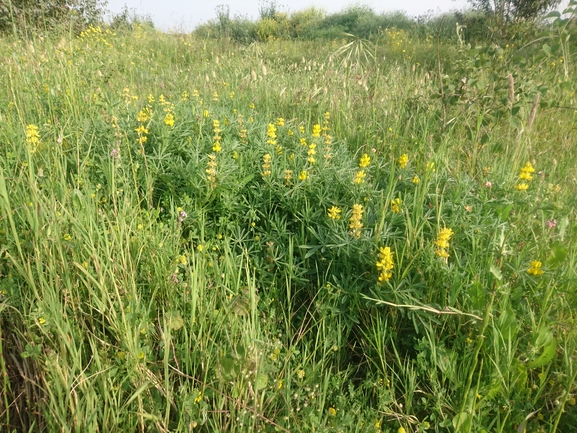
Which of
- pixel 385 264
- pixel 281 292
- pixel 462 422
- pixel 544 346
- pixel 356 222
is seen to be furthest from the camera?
pixel 281 292

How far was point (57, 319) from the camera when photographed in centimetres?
120

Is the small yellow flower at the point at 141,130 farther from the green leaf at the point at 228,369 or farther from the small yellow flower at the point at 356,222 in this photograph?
the green leaf at the point at 228,369

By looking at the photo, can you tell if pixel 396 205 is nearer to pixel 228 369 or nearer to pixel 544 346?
pixel 544 346

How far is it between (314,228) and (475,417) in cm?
100

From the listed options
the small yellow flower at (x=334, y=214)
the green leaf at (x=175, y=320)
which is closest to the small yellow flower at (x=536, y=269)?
the small yellow flower at (x=334, y=214)

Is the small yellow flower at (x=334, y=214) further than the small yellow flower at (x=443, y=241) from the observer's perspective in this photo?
Yes

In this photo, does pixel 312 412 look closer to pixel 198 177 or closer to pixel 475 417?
pixel 475 417

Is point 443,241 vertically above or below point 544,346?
above

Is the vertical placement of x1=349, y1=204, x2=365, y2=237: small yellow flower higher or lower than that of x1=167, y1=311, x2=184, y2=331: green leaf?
higher

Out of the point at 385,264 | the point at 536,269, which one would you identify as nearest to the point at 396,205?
the point at 385,264

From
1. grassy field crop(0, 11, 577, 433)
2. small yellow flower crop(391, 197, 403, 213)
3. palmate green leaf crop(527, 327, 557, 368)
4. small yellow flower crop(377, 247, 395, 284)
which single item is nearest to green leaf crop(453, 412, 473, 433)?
grassy field crop(0, 11, 577, 433)

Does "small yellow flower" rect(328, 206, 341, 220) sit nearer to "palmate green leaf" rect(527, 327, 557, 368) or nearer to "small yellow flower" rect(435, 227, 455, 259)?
"small yellow flower" rect(435, 227, 455, 259)

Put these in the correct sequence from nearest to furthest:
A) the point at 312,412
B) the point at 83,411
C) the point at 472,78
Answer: the point at 83,411, the point at 312,412, the point at 472,78

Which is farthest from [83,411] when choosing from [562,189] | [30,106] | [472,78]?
[472,78]
